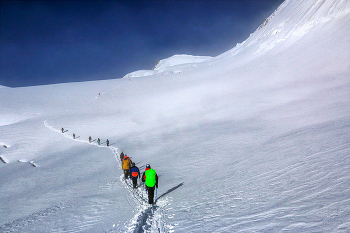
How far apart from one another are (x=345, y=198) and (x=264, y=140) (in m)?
8.01

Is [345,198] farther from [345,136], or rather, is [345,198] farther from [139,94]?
[139,94]

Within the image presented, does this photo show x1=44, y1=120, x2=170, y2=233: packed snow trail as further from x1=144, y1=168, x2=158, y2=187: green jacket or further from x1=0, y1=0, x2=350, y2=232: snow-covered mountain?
x1=144, y1=168, x2=158, y2=187: green jacket

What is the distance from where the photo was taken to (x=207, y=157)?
12.2 m

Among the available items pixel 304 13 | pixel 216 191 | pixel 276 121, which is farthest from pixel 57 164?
pixel 304 13

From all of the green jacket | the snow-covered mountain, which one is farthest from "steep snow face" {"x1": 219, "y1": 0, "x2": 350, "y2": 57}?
the green jacket

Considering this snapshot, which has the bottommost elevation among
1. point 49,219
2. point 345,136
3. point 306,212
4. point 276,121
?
point 306,212

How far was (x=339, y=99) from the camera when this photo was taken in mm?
16594

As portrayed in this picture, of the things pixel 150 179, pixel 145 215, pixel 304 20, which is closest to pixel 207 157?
pixel 150 179

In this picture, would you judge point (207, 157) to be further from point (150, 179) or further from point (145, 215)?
point (145, 215)

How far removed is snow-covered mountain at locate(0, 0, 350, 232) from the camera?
547cm

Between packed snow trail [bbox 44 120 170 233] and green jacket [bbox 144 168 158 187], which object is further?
green jacket [bbox 144 168 158 187]

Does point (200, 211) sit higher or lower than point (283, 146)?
lower

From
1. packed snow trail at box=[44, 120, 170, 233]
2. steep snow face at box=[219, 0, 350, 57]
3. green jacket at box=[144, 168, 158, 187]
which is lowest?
packed snow trail at box=[44, 120, 170, 233]

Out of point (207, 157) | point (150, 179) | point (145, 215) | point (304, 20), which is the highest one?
point (304, 20)
